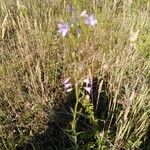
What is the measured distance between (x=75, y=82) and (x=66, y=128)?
0.87 feet

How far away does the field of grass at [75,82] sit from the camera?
1.79m

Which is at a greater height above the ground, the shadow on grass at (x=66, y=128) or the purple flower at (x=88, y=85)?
the purple flower at (x=88, y=85)

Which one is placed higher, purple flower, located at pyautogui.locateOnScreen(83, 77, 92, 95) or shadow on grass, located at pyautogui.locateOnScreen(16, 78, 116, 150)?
purple flower, located at pyautogui.locateOnScreen(83, 77, 92, 95)

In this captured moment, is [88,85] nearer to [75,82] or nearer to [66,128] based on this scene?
[75,82]

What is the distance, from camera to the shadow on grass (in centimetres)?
183

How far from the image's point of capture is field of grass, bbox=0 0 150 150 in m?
1.79

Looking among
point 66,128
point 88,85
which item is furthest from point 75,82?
point 66,128

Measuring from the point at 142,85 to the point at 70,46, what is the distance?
1.82ft

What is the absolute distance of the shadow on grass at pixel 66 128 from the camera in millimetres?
1833

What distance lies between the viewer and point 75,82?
78.4 inches

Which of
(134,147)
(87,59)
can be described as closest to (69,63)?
(87,59)

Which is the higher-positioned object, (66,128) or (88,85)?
(88,85)

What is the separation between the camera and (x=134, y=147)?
1769mm

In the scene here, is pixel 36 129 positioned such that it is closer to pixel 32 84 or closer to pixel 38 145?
pixel 38 145
